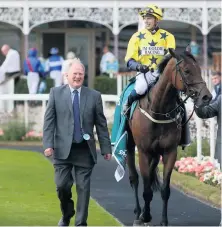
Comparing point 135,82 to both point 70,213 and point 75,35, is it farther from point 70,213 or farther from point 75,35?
point 75,35

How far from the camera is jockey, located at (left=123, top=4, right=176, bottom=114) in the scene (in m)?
11.7

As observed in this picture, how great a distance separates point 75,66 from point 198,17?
69.5ft

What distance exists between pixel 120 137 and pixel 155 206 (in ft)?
3.85

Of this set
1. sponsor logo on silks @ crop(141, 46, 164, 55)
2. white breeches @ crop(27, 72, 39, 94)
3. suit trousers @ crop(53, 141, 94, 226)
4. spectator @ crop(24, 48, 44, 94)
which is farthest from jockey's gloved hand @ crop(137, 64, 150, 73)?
spectator @ crop(24, 48, 44, 94)

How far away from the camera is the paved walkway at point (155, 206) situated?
11352 mm

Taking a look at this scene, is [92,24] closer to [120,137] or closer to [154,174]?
[120,137]

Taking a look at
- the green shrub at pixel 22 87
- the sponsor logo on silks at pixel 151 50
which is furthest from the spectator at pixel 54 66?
the sponsor logo on silks at pixel 151 50

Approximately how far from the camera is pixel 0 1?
29.2 metres

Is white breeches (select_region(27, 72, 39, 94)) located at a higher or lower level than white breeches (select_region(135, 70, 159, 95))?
lower

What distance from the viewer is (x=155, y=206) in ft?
41.2

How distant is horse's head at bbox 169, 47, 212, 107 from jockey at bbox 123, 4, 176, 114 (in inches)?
26.5

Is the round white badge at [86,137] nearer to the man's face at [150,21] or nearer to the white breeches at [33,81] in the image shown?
the man's face at [150,21]

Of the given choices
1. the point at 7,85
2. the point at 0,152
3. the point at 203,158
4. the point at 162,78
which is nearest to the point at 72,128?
the point at 162,78

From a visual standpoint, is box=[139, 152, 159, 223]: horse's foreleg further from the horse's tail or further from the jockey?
the jockey
